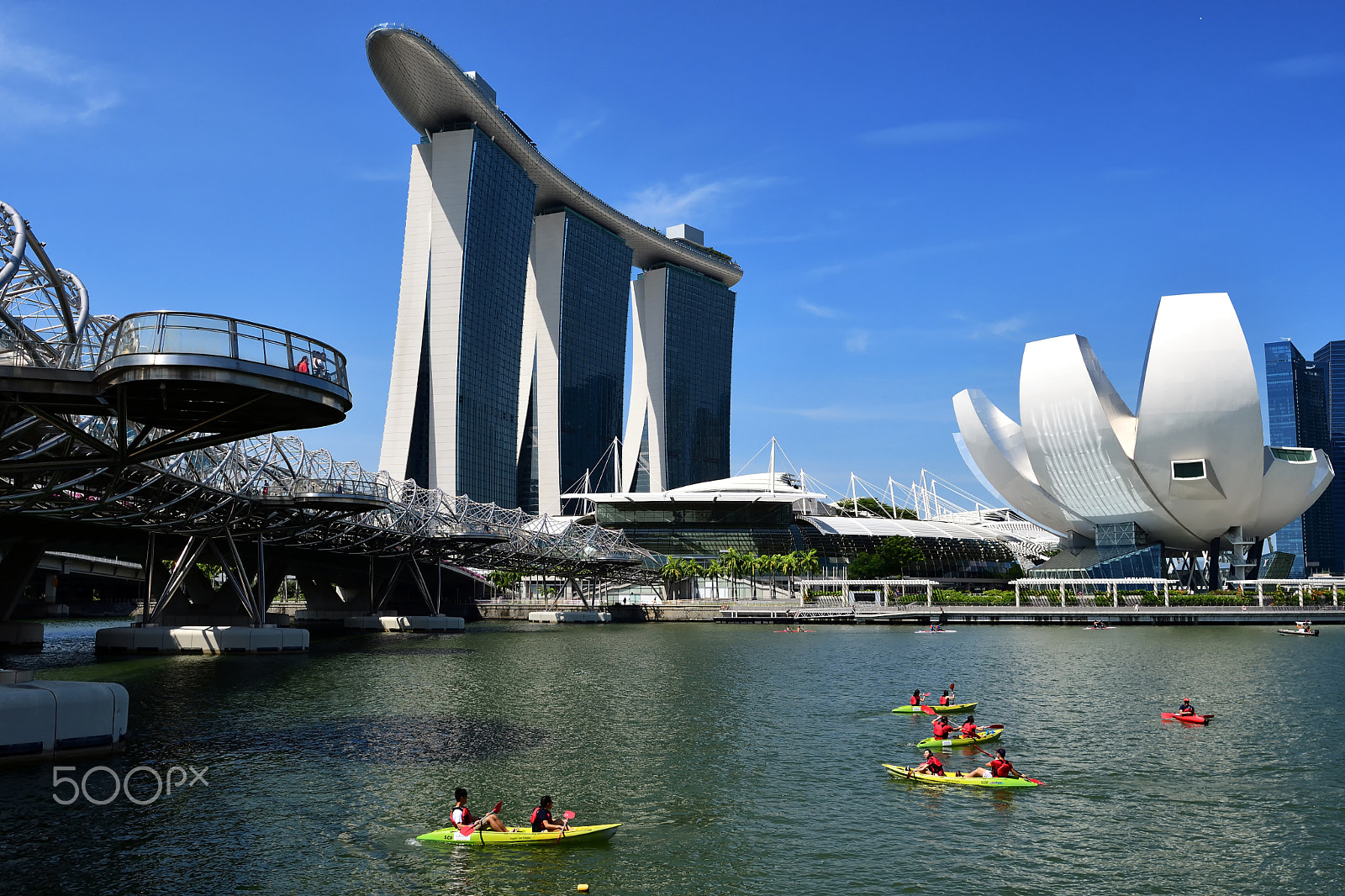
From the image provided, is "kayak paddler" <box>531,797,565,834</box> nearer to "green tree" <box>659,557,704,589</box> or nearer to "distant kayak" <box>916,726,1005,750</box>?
"distant kayak" <box>916,726,1005,750</box>

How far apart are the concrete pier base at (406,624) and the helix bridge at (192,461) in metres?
3.41

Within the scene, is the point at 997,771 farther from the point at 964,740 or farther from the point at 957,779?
the point at 964,740

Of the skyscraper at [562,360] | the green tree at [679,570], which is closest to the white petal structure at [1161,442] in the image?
the green tree at [679,570]

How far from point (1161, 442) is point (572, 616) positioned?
2537 inches

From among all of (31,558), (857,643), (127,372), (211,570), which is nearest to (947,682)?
(857,643)

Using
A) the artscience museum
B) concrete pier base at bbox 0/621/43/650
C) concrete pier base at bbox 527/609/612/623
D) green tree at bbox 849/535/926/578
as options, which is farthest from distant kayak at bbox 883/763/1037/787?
green tree at bbox 849/535/926/578

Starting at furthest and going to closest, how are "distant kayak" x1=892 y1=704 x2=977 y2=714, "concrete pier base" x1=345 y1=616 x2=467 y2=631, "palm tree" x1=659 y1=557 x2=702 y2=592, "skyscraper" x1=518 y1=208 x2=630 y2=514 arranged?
"skyscraper" x1=518 y1=208 x2=630 y2=514 < "palm tree" x1=659 y1=557 x2=702 y2=592 < "concrete pier base" x1=345 y1=616 x2=467 y2=631 < "distant kayak" x1=892 y1=704 x2=977 y2=714

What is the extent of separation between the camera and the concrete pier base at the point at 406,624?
91.9 metres

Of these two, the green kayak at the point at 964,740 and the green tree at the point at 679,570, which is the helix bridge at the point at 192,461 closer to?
the green tree at the point at 679,570

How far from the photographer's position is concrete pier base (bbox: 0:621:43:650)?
6512 centimetres

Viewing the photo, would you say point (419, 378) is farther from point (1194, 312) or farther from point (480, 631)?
point (1194, 312)

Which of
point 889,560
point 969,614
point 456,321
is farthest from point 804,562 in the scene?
point 456,321

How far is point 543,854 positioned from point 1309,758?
2124cm

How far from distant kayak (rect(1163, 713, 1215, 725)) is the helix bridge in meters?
27.9
